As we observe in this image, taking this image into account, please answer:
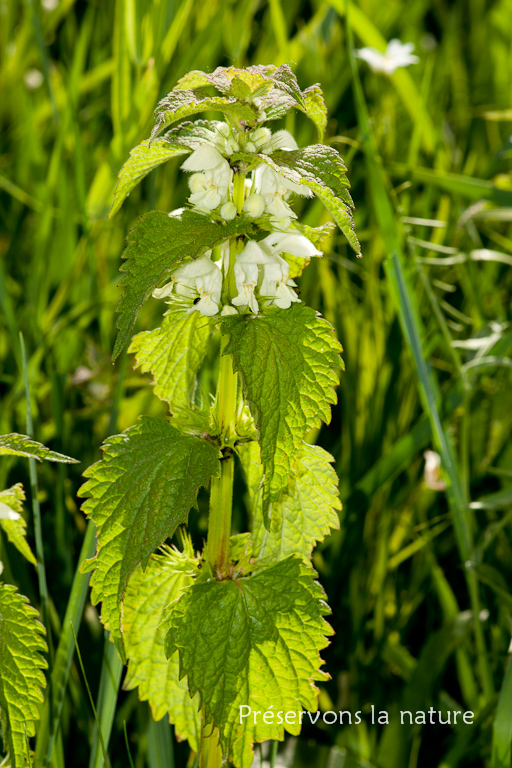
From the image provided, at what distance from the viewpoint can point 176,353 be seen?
2.66 feet

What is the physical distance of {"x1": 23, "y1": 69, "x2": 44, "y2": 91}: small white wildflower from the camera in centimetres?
237

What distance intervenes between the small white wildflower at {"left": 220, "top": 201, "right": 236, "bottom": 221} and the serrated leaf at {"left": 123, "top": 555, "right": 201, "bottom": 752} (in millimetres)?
334

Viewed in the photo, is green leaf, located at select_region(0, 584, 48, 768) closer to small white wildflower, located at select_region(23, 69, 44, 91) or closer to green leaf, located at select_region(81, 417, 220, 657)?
green leaf, located at select_region(81, 417, 220, 657)

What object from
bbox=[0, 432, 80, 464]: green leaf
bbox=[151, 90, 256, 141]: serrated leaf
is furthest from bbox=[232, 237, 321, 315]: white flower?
bbox=[0, 432, 80, 464]: green leaf

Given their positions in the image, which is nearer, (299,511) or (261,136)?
(261,136)

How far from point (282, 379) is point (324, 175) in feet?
0.56

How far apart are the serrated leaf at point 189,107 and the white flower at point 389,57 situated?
1325mm

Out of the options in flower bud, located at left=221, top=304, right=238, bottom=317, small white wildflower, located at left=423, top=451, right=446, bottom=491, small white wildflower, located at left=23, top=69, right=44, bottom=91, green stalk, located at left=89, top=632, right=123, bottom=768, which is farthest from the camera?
small white wildflower, located at left=23, top=69, right=44, bottom=91

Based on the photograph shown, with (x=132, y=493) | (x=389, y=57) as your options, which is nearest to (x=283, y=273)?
(x=132, y=493)

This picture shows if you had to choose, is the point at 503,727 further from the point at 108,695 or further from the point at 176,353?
the point at 176,353

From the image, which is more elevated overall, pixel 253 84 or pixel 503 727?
pixel 253 84

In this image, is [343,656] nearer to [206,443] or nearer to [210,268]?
[206,443]

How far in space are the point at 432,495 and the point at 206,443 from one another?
34.8 inches

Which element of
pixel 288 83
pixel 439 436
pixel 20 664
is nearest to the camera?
pixel 288 83
